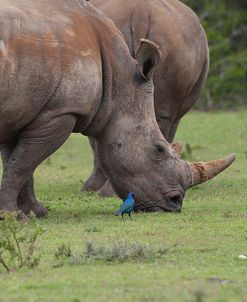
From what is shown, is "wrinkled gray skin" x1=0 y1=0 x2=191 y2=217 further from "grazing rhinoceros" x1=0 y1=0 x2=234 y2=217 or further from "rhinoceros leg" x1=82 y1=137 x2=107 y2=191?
"rhinoceros leg" x1=82 y1=137 x2=107 y2=191

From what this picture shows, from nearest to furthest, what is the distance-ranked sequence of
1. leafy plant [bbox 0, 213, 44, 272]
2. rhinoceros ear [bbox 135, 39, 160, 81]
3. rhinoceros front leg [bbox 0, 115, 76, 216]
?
leafy plant [bbox 0, 213, 44, 272] → rhinoceros front leg [bbox 0, 115, 76, 216] → rhinoceros ear [bbox 135, 39, 160, 81]

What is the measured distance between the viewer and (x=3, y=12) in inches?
364

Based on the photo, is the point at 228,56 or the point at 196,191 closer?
the point at 196,191

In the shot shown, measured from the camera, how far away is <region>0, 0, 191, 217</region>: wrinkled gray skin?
30.3ft

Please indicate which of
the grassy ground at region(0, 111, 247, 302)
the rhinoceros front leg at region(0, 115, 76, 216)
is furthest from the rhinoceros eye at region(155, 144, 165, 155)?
the rhinoceros front leg at region(0, 115, 76, 216)

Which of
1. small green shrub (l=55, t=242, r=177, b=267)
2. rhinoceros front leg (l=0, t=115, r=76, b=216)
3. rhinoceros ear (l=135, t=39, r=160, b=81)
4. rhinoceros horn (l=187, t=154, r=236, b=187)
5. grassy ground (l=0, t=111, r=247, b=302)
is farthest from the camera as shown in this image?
rhinoceros horn (l=187, t=154, r=236, b=187)

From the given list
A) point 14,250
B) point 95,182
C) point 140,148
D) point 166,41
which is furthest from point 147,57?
point 14,250

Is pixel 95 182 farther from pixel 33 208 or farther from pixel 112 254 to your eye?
pixel 112 254

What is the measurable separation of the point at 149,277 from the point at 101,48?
10.9 feet

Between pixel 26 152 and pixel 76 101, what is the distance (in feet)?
1.92

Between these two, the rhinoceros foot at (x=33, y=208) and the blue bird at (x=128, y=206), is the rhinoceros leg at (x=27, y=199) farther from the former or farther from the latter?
the blue bird at (x=128, y=206)

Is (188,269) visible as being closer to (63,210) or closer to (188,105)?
(63,210)

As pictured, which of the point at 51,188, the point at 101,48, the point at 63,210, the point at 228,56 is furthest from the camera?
the point at 228,56

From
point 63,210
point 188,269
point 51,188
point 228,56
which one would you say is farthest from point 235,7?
point 188,269
